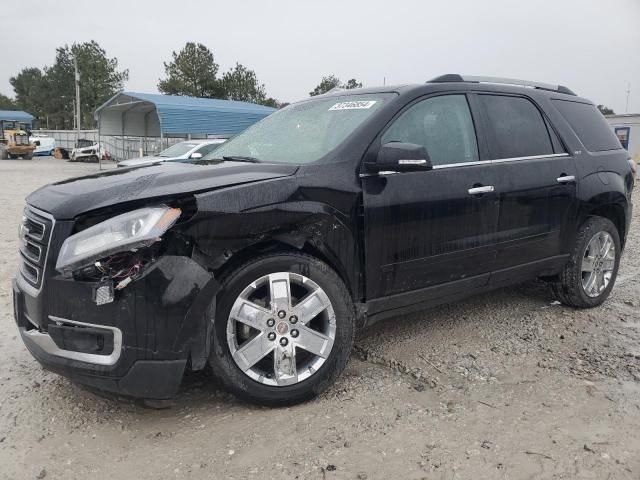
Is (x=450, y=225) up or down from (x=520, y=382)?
up

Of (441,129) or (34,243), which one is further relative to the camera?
(441,129)

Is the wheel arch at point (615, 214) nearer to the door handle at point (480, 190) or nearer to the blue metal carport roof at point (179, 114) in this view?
the door handle at point (480, 190)

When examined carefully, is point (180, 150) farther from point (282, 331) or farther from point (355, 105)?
point (282, 331)

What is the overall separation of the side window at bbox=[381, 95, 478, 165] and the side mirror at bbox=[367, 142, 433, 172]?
0.83 feet

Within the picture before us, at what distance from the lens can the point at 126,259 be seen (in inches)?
97.5

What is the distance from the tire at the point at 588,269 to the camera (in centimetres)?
434

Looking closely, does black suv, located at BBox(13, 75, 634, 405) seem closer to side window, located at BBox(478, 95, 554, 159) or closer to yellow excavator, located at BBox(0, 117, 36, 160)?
side window, located at BBox(478, 95, 554, 159)

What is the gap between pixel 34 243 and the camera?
105 inches

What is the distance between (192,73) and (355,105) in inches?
1985

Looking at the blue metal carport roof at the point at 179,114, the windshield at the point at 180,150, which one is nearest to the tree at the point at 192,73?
the blue metal carport roof at the point at 179,114

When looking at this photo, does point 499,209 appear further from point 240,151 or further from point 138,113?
point 138,113

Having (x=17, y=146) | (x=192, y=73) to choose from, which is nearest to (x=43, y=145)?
(x=17, y=146)

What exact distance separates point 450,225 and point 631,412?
4.61 feet

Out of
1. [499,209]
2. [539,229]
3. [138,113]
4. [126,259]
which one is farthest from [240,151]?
[138,113]
